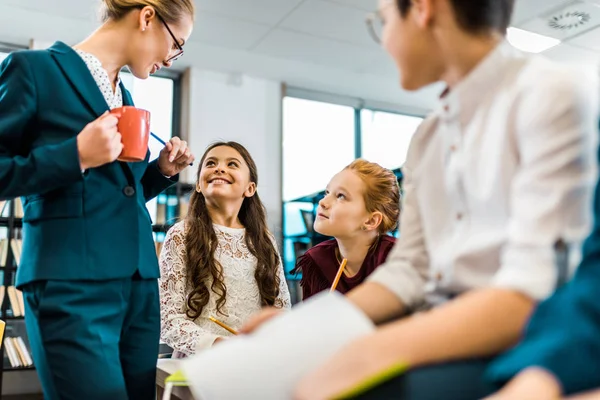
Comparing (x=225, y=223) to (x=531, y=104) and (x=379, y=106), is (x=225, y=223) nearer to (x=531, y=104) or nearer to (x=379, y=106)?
(x=531, y=104)

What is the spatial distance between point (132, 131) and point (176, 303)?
2.59ft

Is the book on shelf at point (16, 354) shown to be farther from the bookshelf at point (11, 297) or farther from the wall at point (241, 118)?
the wall at point (241, 118)

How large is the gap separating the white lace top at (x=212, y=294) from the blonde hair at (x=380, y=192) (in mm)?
423

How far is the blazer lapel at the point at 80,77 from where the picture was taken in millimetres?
1258

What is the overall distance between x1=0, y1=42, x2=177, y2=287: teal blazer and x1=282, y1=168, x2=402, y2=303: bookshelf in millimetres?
4165

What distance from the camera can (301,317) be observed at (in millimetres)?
579

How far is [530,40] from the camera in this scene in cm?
493

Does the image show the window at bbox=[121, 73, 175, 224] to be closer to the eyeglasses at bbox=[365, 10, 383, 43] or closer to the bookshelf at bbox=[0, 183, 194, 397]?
the bookshelf at bbox=[0, 183, 194, 397]

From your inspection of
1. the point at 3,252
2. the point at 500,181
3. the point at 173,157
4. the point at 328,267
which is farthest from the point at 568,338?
the point at 3,252

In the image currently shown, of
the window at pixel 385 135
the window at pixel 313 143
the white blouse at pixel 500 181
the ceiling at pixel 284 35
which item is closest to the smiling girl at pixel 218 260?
the white blouse at pixel 500 181

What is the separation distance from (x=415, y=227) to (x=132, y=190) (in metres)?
0.70

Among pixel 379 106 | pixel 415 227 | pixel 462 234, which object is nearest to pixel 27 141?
pixel 415 227

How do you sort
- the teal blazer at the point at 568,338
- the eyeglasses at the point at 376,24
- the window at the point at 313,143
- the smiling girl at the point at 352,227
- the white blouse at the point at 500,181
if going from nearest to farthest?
1. the teal blazer at the point at 568,338
2. the white blouse at the point at 500,181
3. the eyeglasses at the point at 376,24
4. the smiling girl at the point at 352,227
5. the window at the point at 313,143

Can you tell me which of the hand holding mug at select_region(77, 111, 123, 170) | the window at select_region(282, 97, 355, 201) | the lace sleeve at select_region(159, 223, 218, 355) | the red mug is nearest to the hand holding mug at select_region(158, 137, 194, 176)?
the red mug
